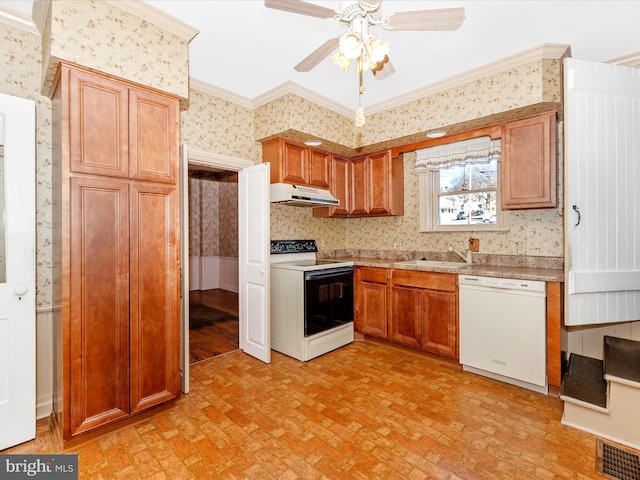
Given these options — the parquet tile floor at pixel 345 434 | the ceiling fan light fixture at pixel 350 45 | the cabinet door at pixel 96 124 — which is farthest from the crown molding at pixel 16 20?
the parquet tile floor at pixel 345 434

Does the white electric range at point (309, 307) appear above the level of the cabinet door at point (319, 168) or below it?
below

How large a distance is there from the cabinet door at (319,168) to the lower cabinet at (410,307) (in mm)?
1149

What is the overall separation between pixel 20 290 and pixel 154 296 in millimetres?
753

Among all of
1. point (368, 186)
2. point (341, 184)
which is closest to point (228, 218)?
point (341, 184)

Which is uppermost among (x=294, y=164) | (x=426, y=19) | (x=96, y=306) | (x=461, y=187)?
(x=426, y=19)

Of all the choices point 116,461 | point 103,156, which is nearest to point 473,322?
point 116,461

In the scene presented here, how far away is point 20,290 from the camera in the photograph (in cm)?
197

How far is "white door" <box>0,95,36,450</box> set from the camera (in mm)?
1940

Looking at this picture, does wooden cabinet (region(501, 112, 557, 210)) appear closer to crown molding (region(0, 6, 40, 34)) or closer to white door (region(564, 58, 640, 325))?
white door (region(564, 58, 640, 325))

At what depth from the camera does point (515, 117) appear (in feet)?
9.66

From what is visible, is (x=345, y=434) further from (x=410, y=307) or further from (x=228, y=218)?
(x=228, y=218)

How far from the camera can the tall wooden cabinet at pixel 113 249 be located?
190 cm

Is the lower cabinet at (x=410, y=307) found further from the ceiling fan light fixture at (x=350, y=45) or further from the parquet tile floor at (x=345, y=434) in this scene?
the ceiling fan light fixture at (x=350, y=45)

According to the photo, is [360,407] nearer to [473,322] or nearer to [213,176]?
[473,322]
